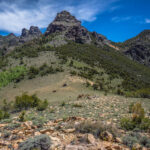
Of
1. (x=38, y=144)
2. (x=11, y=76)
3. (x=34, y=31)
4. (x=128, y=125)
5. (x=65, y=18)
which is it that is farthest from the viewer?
(x=34, y=31)

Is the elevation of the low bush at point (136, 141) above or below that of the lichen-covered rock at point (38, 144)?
below

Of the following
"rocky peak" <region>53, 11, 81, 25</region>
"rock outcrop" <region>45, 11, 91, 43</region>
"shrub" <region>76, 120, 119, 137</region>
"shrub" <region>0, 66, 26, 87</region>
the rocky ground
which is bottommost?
the rocky ground

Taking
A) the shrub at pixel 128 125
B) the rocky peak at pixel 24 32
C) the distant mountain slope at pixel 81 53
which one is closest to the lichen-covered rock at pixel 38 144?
the shrub at pixel 128 125

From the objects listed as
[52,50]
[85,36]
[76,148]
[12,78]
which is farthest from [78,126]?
[85,36]

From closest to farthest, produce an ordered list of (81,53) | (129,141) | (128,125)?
(129,141) → (128,125) → (81,53)

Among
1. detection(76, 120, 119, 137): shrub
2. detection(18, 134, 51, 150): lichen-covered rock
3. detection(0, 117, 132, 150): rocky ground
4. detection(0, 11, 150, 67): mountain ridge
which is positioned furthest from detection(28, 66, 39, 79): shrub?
detection(0, 11, 150, 67): mountain ridge

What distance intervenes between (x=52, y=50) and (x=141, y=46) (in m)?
61.3

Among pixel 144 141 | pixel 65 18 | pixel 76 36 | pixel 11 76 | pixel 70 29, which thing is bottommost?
pixel 144 141

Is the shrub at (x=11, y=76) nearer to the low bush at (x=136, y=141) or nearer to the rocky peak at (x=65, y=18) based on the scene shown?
the low bush at (x=136, y=141)

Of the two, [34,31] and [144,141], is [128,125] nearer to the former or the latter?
[144,141]

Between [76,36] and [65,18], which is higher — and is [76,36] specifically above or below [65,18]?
below

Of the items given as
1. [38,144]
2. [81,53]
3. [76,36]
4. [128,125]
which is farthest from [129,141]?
[76,36]

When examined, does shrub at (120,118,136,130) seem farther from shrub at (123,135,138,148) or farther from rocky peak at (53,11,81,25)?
rocky peak at (53,11,81,25)

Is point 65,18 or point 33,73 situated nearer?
point 33,73
